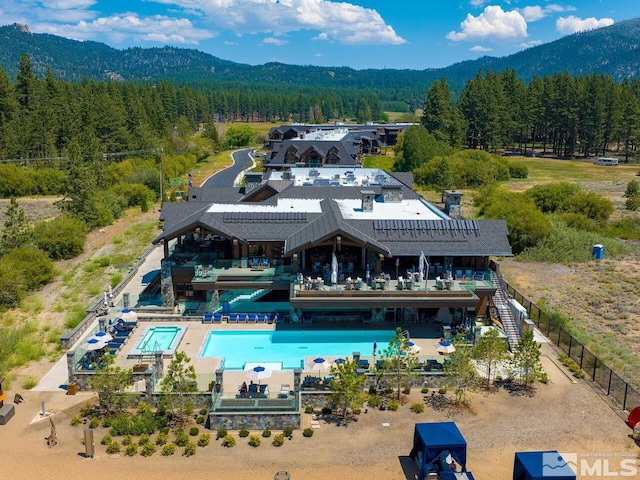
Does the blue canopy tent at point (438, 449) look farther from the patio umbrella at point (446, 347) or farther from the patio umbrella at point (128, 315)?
the patio umbrella at point (128, 315)

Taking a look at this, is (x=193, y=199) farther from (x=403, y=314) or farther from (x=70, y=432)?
(x=70, y=432)

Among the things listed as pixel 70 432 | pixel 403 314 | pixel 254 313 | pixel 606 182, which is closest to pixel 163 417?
pixel 70 432

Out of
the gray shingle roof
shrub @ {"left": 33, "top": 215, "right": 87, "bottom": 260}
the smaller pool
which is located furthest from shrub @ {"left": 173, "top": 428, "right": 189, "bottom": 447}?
shrub @ {"left": 33, "top": 215, "right": 87, "bottom": 260}

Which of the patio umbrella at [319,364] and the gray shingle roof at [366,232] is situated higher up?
the gray shingle roof at [366,232]

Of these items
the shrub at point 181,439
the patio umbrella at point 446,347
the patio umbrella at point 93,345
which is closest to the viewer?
the shrub at point 181,439

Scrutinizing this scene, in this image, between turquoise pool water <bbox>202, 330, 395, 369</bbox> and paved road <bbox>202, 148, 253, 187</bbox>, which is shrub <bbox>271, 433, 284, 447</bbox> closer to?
turquoise pool water <bbox>202, 330, 395, 369</bbox>

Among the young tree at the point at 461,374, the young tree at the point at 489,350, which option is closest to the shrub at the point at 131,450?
the young tree at the point at 461,374

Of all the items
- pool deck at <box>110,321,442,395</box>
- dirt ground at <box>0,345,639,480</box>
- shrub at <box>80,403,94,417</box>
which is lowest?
dirt ground at <box>0,345,639,480</box>
